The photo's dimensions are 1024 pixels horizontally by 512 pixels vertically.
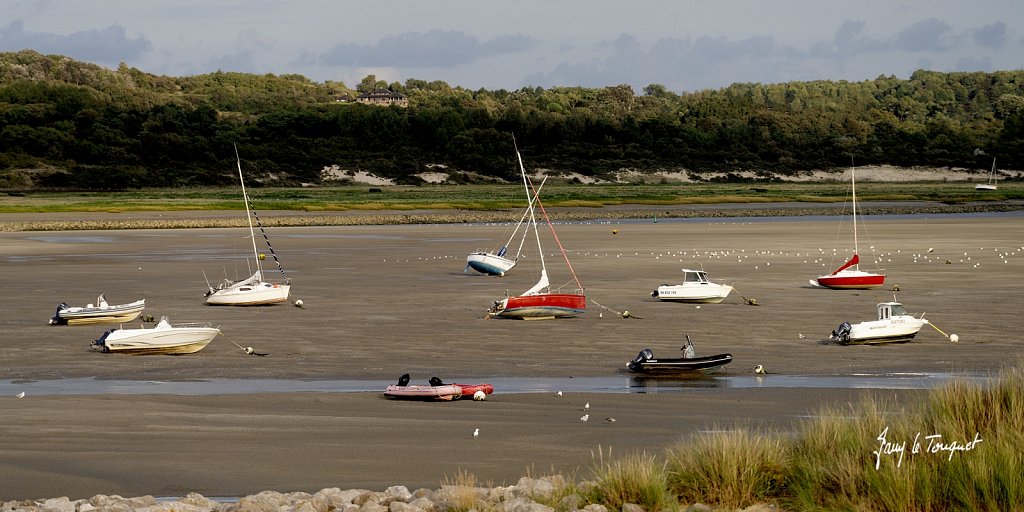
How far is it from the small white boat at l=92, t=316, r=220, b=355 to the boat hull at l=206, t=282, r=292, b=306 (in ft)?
27.2

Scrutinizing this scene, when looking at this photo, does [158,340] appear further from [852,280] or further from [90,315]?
[852,280]

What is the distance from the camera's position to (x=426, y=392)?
18.9 m

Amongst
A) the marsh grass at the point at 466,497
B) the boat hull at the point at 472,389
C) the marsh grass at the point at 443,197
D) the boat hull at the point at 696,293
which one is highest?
the marsh grass at the point at 466,497

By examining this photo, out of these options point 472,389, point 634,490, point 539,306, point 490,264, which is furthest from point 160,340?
point 490,264

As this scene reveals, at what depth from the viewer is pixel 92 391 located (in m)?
20.2

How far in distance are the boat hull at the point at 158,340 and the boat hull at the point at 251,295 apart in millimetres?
8281

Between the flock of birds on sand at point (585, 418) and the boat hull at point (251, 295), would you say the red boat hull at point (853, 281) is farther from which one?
the flock of birds on sand at point (585, 418)

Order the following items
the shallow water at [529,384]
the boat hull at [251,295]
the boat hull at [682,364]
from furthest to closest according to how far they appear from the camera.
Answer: the boat hull at [251,295], the boat hull at [682,364], the shallow water at [529,384]

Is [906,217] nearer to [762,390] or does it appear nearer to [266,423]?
[762,390]

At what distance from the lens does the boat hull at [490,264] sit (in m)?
41.1

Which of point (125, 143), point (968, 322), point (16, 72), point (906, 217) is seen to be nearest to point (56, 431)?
point (968, 322)

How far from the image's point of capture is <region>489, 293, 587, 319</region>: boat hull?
29203 mm

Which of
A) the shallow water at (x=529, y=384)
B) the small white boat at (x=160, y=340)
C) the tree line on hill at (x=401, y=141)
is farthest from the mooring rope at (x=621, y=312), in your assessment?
the tree line on hill at (x=401, y=141)

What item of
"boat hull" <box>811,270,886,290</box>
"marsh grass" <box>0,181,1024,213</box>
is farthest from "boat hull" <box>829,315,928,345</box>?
"marsh grass" <box>0,181,1024,213</box>
